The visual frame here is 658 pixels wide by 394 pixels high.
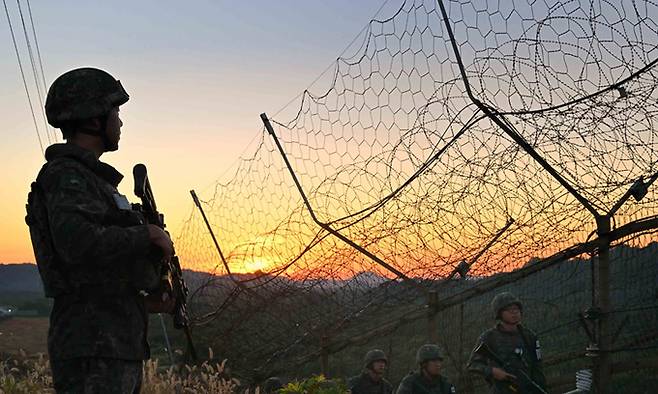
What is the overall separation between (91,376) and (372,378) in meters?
5.06

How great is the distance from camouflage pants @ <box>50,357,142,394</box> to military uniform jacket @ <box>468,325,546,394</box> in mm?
4110

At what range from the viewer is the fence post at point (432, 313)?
6594mm

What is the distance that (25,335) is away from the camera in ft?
57.1

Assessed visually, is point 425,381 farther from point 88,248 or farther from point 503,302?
point 88,248

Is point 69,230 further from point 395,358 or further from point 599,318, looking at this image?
point 395,358

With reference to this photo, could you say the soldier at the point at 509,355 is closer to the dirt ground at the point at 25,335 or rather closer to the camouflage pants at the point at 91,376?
the camouflage pants at the point at 91,376

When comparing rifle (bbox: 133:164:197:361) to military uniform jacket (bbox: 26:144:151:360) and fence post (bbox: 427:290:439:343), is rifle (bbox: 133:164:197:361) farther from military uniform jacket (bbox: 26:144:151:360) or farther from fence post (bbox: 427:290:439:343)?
fence post (bbox: 427:290:439:343)

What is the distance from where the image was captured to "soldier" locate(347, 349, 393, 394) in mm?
7555

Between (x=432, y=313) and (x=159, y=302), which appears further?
(x=432, y=313)

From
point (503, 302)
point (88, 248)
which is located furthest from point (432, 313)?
point (88, 248)

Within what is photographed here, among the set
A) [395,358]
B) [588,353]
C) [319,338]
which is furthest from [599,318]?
[395,358]

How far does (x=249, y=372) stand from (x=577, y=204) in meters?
4.85

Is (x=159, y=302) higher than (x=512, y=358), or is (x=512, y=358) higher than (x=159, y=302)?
(x=512, y=358)

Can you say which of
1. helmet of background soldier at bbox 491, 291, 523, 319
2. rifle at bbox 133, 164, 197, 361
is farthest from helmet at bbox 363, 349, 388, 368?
rifle at bbox 133, 164, 197, 361
